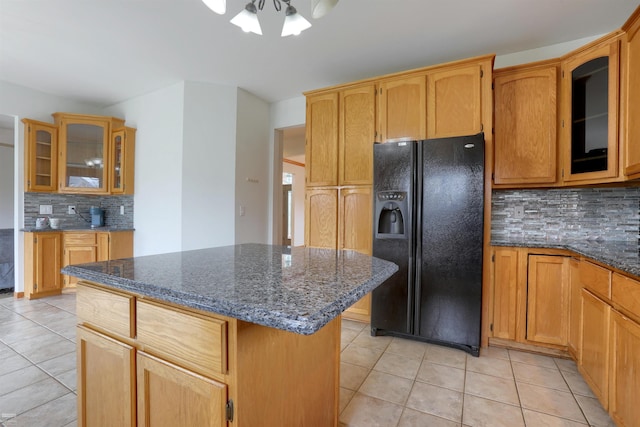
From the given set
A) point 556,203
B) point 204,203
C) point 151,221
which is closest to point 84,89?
point 151,221

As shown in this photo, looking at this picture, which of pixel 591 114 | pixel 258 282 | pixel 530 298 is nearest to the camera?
pixel 258 282

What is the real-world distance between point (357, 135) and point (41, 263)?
13.2ft

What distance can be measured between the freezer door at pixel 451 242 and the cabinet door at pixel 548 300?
421 millimetres

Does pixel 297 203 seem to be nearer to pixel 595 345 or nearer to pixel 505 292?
pixel 505 292

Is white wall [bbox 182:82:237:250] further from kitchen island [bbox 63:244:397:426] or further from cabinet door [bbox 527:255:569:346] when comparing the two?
cabinet door [bbox 527:255:569:346]

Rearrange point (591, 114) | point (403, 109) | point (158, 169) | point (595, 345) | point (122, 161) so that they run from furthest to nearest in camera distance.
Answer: point (122, 161)
point (158, 169)
point (403, 109)
point (591, 114)
point (595, 345)

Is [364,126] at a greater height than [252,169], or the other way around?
[364,126]

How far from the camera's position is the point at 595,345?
1695mm

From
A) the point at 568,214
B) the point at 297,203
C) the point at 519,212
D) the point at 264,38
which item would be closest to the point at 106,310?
the point at 264,38

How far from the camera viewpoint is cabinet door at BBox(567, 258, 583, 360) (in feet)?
6.46

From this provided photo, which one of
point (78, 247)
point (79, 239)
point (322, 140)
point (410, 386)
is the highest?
point (322, 140)

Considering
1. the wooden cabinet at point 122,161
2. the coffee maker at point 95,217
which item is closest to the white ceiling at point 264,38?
the wooden cabinet at point 122,161

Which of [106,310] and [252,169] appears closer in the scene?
[106,310]

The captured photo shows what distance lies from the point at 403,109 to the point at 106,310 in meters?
2.56
